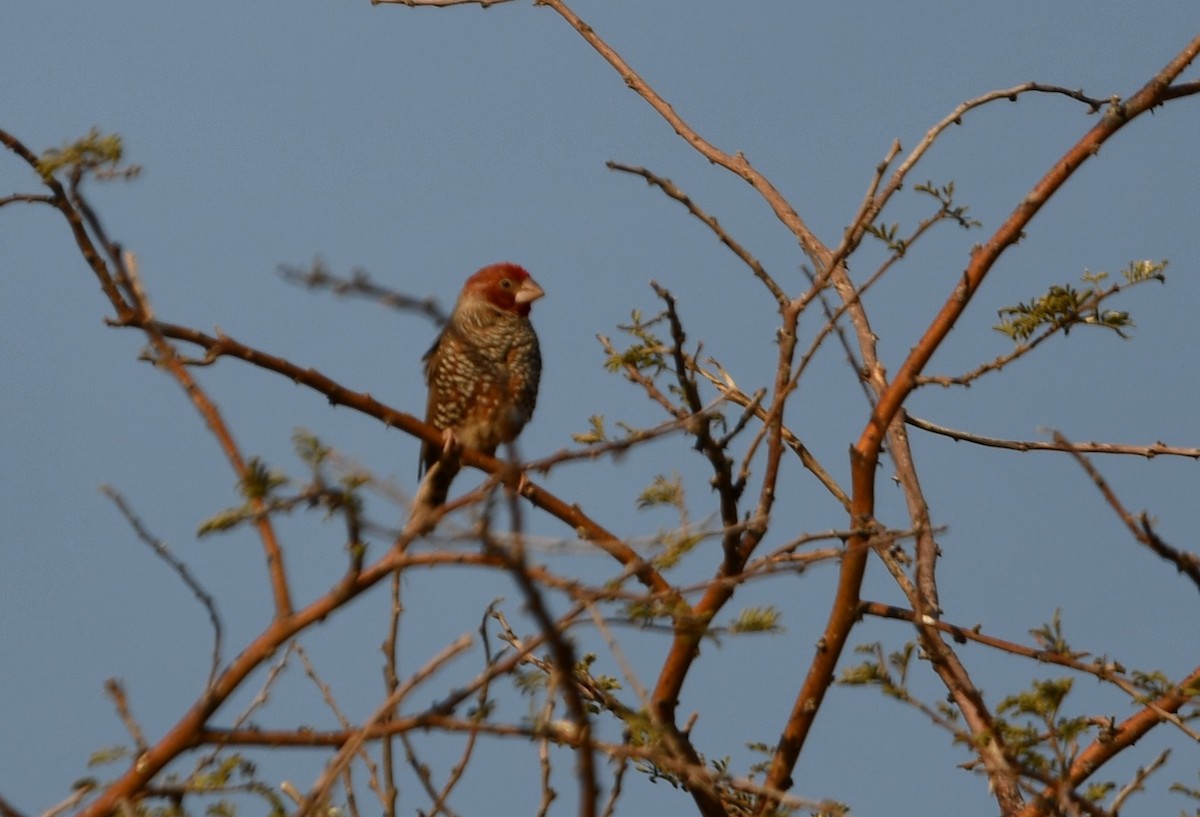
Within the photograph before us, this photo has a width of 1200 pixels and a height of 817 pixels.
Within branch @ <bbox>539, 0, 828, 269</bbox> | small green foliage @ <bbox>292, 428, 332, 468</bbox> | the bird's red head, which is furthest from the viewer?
the bird's red head

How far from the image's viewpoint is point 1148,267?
5.05m

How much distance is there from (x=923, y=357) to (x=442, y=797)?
195 cm

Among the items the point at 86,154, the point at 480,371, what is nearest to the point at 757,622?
the point at 86,154

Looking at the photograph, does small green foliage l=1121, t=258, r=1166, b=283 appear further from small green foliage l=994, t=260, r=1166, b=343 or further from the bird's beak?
the bird's beak

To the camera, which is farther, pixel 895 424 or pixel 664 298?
pixel 895 424

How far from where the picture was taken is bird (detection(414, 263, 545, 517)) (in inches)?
289

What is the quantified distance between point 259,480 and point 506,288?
5684 millimetres

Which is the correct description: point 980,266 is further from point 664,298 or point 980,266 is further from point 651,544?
point 651,544

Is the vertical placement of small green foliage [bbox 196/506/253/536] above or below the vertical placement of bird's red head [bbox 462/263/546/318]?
below

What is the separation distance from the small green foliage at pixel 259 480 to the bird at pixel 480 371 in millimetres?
3854

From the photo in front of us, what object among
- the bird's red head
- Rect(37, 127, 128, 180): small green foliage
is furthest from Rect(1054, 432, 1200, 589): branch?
the bird's red head

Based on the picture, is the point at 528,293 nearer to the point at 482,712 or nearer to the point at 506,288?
the point at 506,288

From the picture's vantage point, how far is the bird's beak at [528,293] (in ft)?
28.0

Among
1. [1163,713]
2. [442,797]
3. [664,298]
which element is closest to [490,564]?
[442,797]
